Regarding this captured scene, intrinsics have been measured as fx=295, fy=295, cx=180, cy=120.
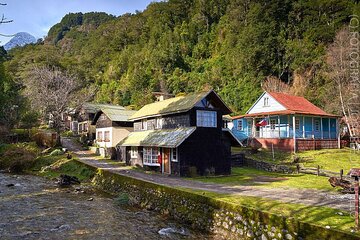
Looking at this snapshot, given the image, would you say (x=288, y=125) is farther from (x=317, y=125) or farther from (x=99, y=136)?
(x=99, y=136)

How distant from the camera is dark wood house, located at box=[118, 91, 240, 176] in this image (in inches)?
942

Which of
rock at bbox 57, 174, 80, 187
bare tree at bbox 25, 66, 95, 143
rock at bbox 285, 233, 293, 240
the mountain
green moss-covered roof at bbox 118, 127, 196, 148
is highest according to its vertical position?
bare tree at bbox 25, 66, 95, 143

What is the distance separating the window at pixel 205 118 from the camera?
24.9 meters

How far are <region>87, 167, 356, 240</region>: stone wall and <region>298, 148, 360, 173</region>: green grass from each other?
17.0m

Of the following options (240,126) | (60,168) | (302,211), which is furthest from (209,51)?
(302,211)

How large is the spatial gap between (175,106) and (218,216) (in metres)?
14.7

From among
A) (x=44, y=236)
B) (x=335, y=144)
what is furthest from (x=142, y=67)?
(x=44, y=236)

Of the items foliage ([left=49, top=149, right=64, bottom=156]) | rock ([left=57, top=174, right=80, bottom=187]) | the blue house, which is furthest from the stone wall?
the blue house

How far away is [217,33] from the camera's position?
3071 inches

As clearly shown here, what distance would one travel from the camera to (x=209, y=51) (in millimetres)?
78062

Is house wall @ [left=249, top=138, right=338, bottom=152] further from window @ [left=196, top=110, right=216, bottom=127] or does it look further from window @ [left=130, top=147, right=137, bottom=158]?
window @ [left=130, top=147, right=137, bottom=158]

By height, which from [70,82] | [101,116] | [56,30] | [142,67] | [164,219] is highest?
[56,30]

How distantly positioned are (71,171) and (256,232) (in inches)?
963

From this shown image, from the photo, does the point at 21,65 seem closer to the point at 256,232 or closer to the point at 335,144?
the point at 335,144
